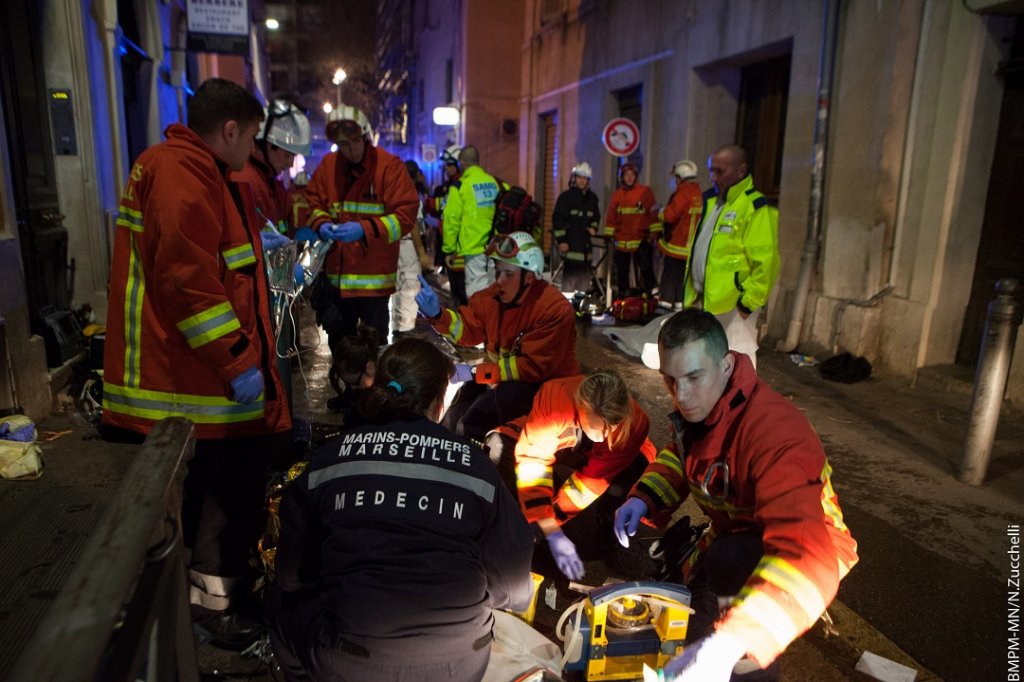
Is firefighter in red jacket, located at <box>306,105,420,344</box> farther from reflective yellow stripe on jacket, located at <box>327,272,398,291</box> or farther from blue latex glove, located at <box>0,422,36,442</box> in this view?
blue latex glove, located at <box>0,422,36,442</box>

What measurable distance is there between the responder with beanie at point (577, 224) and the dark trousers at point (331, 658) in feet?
28.2

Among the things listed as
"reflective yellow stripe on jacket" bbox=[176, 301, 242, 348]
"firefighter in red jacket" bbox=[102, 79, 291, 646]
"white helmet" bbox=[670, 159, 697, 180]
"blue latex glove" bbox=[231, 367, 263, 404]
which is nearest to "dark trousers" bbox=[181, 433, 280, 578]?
"firefighter in red jacket" bbox=[102, 79, 291, 646]

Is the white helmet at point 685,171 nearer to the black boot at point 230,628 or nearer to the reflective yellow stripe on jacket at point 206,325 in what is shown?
the reflective yellow stripe on jacket at point 206,325

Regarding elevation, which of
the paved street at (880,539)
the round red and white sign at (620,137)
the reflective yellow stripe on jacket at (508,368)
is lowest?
the paved street at (880,539)

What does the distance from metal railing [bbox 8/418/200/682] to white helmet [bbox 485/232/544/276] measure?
8.46 ft

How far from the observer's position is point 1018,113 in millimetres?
5750

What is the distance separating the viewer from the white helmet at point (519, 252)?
3.85 metres

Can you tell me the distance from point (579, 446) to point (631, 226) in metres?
7.00

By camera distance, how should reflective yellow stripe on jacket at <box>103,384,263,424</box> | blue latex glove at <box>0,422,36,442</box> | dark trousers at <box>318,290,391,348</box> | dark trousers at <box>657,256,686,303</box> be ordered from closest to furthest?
1. reflective yellow stripe on jacket at <box>103,384,263,424</box>
2. blue latex glove at <box>0,422,36,442</box>
3. dark trousers at <box>318,290,391,348</box>
4. dark trousers at <box>657,256,686,303</box>

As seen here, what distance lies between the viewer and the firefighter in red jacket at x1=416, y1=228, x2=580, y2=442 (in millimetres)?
3867

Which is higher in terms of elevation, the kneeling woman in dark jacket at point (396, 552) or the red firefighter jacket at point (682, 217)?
the red firefighter jacket at point (682, 217)

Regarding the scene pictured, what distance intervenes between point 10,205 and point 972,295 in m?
7.40

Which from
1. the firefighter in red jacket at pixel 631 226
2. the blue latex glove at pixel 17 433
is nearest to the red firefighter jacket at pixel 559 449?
the blue latex glove at pixel 17 433

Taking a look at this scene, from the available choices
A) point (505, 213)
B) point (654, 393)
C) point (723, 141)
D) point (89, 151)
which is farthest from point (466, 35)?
point (654, 393)
